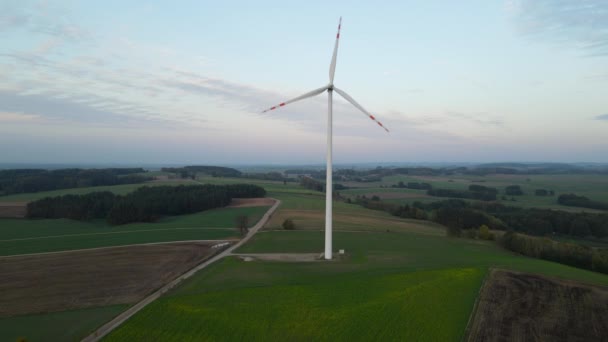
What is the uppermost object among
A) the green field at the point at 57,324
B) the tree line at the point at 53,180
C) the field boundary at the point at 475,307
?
the tree line at the point at 53,180

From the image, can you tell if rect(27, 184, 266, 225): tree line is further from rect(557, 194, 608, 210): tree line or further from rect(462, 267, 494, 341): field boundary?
rect(557, 194, 608, 210): tree line

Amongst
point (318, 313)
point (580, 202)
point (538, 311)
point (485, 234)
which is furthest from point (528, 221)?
point (318, 313)

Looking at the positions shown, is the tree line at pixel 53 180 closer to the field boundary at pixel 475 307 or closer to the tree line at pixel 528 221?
the tree line at pixel 528 221

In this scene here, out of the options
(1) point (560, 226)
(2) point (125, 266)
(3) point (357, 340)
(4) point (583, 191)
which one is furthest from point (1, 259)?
(4) point (583, 191)

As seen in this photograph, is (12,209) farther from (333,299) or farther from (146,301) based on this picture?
(333,299)

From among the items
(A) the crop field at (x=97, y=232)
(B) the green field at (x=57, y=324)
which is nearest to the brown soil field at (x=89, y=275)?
(B) the green field at (x=57, y=324)
